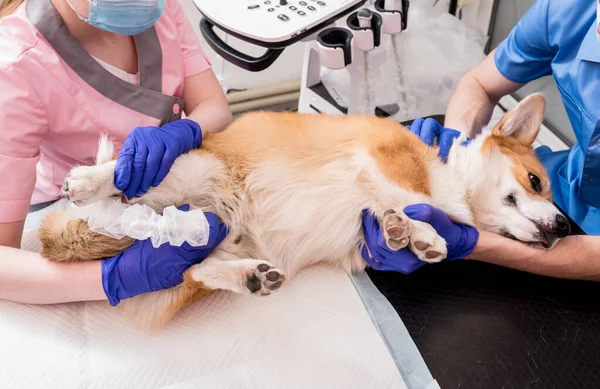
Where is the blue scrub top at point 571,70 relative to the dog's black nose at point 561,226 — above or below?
above

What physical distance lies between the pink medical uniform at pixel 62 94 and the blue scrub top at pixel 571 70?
3.77ft

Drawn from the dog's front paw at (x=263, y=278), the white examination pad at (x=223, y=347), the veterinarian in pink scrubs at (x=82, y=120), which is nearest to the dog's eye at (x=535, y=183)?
the white examination pad at (x=223, y=347)

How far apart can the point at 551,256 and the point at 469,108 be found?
Answer: 674mm

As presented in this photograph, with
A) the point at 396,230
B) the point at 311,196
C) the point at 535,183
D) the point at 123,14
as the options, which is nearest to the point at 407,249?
the point at 396,230

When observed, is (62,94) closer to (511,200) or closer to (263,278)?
(263,278)

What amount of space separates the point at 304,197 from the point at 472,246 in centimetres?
51

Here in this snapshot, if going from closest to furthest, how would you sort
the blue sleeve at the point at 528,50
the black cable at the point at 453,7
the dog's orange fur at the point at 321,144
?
the dog's orange fur at the point at 321,144, the blue sleeve at the point at 528,50, the black cable at the point at 453,7

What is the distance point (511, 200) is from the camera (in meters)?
1.42

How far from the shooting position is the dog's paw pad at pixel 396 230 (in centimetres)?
117

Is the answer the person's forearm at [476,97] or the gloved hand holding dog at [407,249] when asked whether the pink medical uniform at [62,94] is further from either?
the person's forearm at [476,97]

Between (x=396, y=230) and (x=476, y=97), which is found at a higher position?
(x=476, y=97)

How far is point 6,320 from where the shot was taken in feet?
3.80

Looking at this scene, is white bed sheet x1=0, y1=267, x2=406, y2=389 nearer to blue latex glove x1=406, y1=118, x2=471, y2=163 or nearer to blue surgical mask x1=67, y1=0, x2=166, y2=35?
blue latex glove x1=406, y1=118, x2=471, y2=163

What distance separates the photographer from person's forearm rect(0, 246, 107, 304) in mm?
1148
